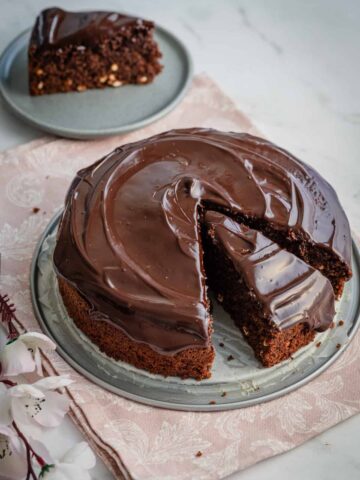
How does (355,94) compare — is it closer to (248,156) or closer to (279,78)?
(279,78)

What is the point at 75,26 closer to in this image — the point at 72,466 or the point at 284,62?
the point at 284,62

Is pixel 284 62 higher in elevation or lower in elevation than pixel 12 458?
higher

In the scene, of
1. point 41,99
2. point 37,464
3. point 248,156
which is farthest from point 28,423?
point 41,99

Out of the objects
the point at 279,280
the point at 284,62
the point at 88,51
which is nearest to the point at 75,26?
the point at 88,51

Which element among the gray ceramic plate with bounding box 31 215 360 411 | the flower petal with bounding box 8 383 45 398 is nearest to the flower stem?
the flower petal with bounding box 8 383 45 398

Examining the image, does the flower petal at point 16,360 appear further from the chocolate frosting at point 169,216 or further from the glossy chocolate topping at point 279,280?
the glossy chocolate topping at point 279,280
